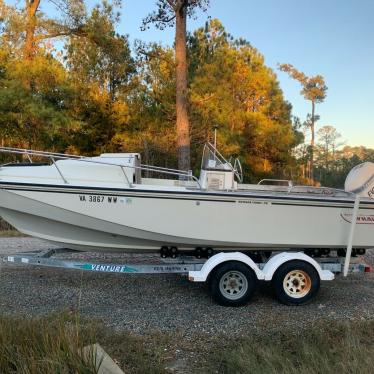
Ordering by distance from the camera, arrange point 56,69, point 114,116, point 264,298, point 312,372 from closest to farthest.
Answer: point 312,372 → point 264,298 → point 56,69 → point 114,116

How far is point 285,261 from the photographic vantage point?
6.43 meters

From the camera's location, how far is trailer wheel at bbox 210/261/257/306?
6.31m

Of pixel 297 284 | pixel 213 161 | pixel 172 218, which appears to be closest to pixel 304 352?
pixel 297 284

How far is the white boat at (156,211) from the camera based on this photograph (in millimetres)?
6316

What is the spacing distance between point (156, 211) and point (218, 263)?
1025mm

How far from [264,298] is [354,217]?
5.38 ft

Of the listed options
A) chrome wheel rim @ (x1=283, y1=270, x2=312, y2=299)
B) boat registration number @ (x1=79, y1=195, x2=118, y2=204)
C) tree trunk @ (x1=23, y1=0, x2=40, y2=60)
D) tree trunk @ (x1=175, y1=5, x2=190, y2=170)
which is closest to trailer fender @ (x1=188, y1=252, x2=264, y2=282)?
chrome wheel rim @ (x1=283, y1=270, x2=312, y2=299)

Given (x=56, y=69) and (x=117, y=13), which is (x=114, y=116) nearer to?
(x=56, y=69)

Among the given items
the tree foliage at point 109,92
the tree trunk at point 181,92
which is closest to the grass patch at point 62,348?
the tree trunk at point 181,92

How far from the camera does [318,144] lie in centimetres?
4825

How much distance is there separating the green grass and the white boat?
1.40m

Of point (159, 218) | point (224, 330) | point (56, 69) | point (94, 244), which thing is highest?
point (56, 69)

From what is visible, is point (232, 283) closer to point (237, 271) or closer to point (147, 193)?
point (237, 271)

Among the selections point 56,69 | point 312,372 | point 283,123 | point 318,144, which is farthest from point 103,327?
point 318,144
